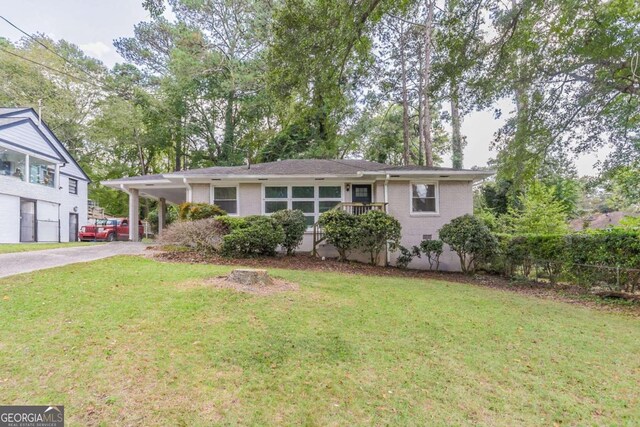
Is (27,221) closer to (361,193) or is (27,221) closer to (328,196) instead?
(328,196)

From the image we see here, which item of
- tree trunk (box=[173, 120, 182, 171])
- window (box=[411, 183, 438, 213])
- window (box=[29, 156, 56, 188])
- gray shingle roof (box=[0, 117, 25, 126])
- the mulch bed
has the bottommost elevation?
the mulch bed

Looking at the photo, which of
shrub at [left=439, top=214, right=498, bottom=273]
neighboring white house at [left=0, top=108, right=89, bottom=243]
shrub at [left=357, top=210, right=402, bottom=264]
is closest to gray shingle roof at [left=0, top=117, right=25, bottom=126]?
neighboring white house at [left=0, top=108, right=89, bottom=243]

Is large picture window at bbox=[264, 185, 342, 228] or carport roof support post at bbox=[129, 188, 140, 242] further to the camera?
carport roof support post at bbox=[129, 188, 140, 242]

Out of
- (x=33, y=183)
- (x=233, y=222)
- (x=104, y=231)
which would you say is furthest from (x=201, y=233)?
(x=104, y=231)

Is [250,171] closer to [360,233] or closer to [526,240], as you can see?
[360,233]

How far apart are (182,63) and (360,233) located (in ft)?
59.5

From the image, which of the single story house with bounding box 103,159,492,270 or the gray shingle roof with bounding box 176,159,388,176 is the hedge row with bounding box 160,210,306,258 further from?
the gray shingle roof with bounding box 176,159,388,176

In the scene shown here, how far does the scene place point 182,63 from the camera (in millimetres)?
20219

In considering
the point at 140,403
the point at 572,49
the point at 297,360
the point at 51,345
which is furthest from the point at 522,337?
the point at 572,49

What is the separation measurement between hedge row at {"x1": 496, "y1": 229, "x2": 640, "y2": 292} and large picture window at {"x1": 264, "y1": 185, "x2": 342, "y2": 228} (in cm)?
605

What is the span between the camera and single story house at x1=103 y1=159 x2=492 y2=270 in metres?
11.1

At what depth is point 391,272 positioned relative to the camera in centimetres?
959

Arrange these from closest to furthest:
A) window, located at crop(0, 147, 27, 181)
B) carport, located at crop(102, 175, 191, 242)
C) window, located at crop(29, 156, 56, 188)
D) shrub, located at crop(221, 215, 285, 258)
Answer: shrub, located at crop(221, 215, 285, 258) → carport, located at crop(102, 175, 191, 242) → window, located at crop(0, 147, 27, 181) → window, located at crop(29, 156, 56, 188)
